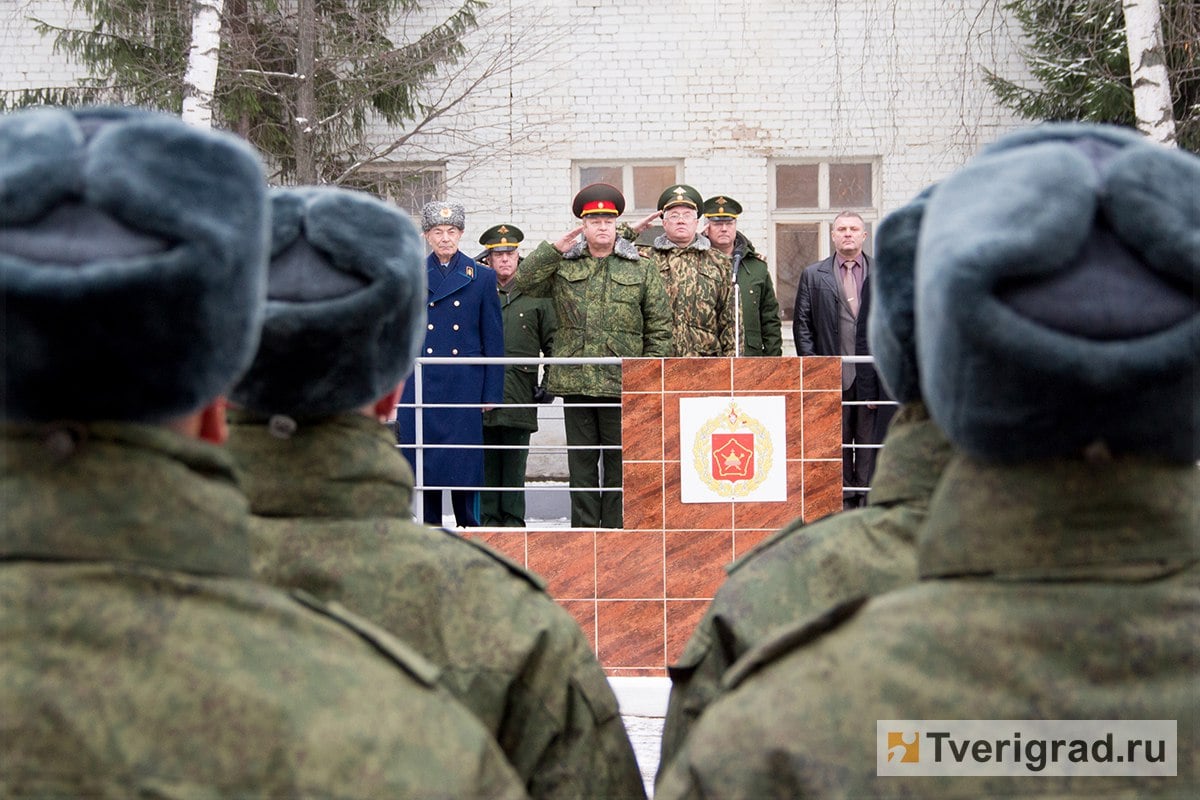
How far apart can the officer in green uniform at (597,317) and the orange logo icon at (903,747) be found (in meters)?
5.67

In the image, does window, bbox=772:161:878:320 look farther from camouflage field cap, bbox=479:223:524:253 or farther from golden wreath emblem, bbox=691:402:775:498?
golden wreath emblem, bbox=691:402:775:498

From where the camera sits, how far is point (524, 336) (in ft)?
27.5

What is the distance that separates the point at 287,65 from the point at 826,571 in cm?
1170

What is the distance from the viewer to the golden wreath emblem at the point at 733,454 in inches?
249

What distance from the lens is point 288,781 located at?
1350mm

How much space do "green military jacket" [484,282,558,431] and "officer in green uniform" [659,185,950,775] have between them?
5589 millimetres

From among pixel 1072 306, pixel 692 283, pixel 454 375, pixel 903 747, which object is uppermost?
pixel 692 283

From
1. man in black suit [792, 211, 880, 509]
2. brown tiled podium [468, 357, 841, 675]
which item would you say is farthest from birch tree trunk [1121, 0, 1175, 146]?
brown tiled podium [468, 357, 841, 675]

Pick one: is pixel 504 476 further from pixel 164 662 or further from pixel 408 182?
pixel 408 182

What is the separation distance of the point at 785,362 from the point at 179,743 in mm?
5181

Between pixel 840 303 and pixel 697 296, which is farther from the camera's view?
pixel 840 303

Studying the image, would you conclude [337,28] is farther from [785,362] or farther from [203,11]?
[785,362]

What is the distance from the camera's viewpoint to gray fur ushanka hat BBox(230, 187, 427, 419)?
6.56 ft

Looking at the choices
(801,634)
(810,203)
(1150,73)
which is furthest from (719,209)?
(801,634)
